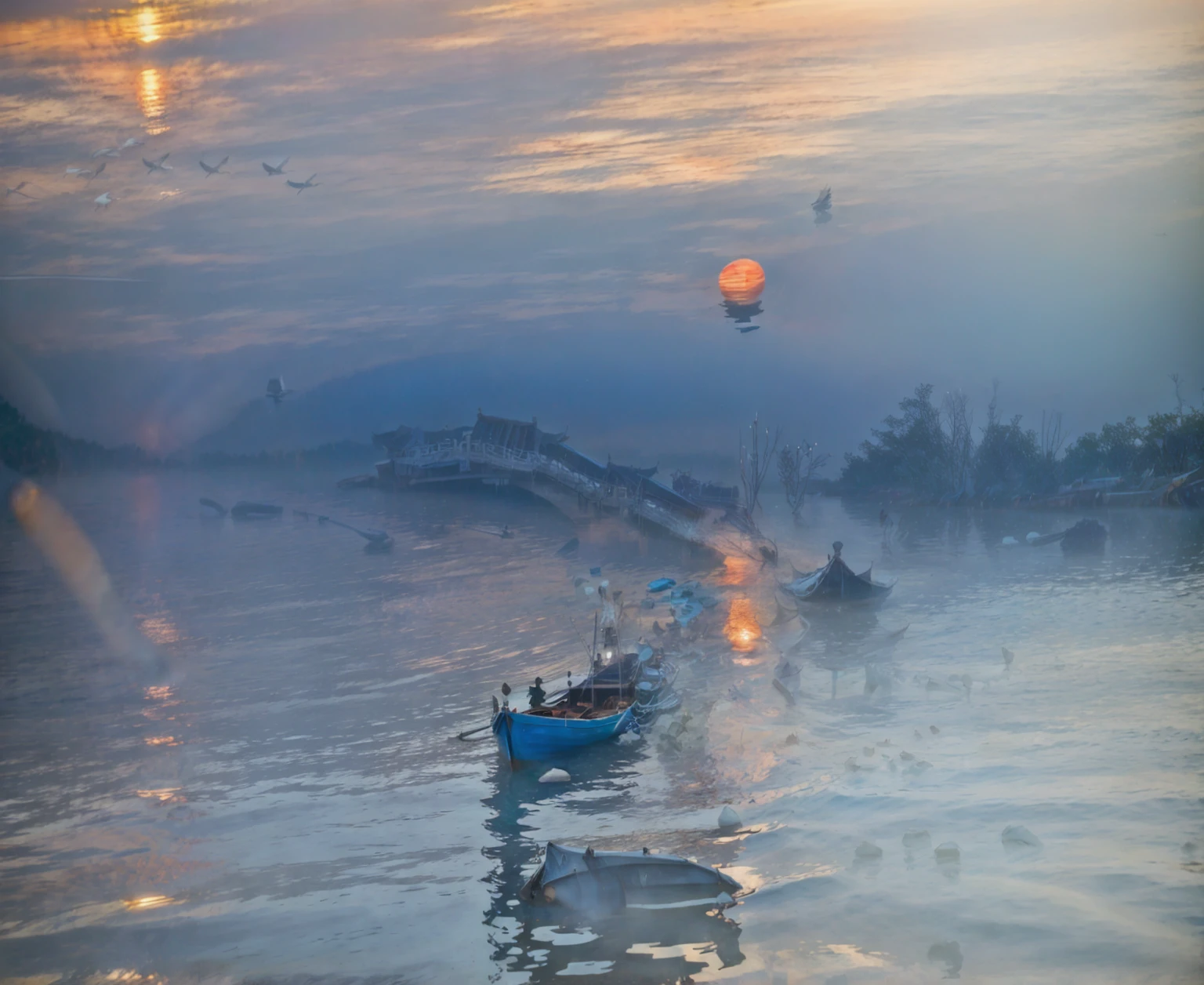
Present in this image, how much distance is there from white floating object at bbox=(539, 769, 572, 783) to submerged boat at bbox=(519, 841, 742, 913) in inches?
151

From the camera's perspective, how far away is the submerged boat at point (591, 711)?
1419cm

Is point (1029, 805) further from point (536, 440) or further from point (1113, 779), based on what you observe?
point (536, 440)

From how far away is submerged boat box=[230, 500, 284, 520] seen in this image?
148 feet

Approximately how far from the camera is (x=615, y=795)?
43.4 feet

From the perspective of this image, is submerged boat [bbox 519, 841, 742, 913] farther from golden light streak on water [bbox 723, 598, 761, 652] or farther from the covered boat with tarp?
the covered boat with tarp

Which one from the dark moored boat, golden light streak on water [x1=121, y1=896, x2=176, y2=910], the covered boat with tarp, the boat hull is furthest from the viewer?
the dark moored boat

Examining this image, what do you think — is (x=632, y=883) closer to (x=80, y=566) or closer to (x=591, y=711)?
(x=591, y=711)

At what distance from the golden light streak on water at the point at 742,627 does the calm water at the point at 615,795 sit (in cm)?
17

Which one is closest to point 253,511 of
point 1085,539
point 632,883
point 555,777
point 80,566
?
point 80,566

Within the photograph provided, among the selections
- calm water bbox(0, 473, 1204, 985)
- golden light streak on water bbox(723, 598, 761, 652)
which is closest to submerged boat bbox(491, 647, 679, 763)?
calm water bbox(0, 473, 1204, 985)

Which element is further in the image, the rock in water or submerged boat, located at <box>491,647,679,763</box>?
submerged boat, located at <box>491,647,679,763</box>

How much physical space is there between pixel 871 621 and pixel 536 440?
17108mm

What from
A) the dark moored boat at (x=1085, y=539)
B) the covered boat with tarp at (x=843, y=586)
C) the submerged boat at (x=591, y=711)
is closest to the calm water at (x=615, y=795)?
the submerged boat at (x=591, y=711)

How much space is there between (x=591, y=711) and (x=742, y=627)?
28.9 ft
